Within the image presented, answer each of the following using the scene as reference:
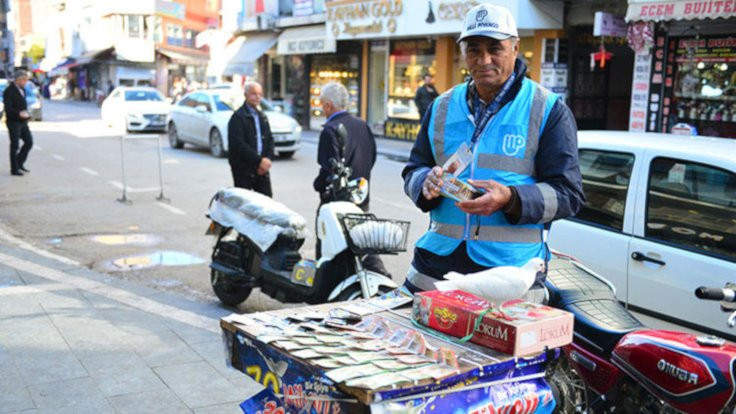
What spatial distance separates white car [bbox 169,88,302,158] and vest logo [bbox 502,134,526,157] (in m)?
13.6

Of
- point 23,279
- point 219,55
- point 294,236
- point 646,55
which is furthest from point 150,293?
point 219,55

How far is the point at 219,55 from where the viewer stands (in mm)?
32281

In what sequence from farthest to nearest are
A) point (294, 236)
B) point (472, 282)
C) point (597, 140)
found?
point (294, 236)
point (597, 140)
point (472, 282)

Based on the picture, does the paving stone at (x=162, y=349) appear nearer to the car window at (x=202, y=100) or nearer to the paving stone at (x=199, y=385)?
the paving stone at (x=199, y=385)

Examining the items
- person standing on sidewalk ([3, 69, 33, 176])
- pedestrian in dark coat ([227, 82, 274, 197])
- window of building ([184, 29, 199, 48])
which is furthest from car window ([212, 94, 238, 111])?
window of building ([184, 29, 199, 48])

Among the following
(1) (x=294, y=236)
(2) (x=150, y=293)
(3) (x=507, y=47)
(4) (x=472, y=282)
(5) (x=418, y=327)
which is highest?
(3) (x=507, y=47)

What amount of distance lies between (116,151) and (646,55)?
12695 mm

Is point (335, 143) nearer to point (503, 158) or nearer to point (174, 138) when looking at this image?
point (503, 158)

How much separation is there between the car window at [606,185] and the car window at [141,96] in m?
21.8

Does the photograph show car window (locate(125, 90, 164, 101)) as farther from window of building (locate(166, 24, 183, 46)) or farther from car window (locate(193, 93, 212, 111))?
window of building (locate(166, 24, 183, 46))

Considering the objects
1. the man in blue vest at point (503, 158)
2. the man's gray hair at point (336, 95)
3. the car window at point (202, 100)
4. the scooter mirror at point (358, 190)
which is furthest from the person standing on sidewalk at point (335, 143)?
the car window at point (202, 100)

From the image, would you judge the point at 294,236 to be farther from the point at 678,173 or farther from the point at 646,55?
the point at 646,55

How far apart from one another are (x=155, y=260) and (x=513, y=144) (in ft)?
20.0

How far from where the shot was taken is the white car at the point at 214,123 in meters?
16.9
